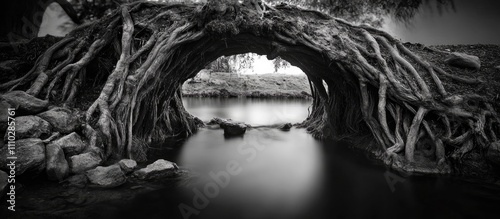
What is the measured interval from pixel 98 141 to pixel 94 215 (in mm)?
1728

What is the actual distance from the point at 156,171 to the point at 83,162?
114 cm

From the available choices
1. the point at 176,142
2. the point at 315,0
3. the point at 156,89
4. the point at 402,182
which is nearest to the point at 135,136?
the point at 156,89

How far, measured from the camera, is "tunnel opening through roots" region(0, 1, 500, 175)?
15.9 ft

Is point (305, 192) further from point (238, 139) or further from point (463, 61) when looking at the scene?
point (463, 61)

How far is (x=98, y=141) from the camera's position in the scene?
4.39 m

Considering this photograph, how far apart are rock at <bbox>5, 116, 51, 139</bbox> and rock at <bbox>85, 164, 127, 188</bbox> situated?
3.12 ft

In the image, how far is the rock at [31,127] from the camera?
3.60m

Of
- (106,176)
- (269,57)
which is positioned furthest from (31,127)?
(269,57)

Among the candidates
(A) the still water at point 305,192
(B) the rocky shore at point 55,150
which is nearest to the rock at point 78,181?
(B) the rocky shore at point 55,150

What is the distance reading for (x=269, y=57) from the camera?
6848mm

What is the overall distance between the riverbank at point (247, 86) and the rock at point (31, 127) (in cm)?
2773

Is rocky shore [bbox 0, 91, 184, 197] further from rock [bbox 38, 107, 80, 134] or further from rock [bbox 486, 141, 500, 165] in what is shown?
rock [bbox 486, 141, 500, 165]

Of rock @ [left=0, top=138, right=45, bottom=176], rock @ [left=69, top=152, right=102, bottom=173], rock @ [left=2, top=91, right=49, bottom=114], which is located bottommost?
rock @ [left=69, top=152, right=102, bottom=173]

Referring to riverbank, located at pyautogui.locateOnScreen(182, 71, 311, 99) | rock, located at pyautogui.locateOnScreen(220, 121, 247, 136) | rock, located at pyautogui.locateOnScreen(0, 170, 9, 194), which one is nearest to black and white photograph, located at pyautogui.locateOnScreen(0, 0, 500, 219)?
rock, located at pyautogui.locateOnScreen(0, 170, 9, 194)
